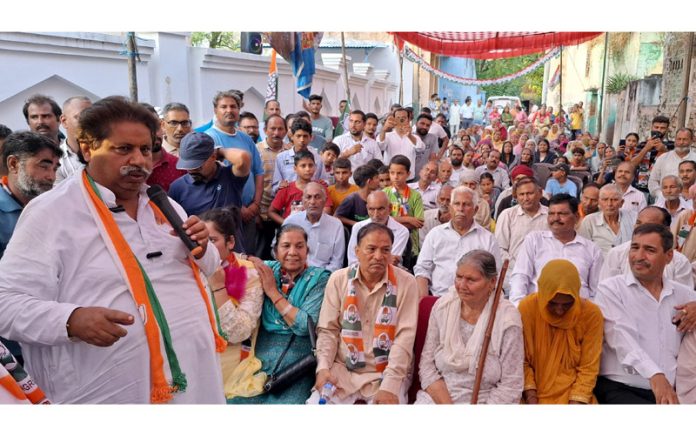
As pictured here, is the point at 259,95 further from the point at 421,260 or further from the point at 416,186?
the point at 421,260

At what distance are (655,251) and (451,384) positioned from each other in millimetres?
1261

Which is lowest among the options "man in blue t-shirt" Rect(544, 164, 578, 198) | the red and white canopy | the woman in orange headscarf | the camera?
the woman in orange headscarf

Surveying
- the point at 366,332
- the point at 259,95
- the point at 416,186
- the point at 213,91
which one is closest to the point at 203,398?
the point at 366,332

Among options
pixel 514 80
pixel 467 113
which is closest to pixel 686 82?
pixel 467 113

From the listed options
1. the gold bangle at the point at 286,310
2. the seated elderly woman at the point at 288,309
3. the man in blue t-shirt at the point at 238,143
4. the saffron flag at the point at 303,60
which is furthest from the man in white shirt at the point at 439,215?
the saffron flag at the point at 303,60

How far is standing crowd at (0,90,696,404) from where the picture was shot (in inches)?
66.7

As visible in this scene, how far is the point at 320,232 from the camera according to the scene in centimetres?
→ 443

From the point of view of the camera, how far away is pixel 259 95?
36.1ft

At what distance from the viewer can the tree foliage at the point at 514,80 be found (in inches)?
1256

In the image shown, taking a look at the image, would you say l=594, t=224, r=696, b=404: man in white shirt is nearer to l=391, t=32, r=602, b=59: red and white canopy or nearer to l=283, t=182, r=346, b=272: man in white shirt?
l=283, t=182, r=346, b=272: man in white shirt

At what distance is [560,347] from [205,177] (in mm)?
2312

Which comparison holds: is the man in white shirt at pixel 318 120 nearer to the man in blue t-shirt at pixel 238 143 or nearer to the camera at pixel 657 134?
the man in blue t-shirt at pixel 238 143

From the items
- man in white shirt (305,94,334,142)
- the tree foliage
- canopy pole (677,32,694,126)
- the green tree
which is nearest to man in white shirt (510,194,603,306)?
man in white shirt (305,94,334,142)

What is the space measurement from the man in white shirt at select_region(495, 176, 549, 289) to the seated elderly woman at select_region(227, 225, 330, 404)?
2.02m
